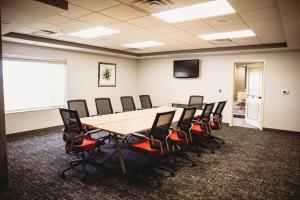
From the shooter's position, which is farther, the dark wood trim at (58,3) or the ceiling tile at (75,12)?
the ceiling tile at (75,12)

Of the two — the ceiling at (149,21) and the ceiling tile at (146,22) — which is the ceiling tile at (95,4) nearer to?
the ceiling at (149,21)

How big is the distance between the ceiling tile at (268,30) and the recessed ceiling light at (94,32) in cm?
278

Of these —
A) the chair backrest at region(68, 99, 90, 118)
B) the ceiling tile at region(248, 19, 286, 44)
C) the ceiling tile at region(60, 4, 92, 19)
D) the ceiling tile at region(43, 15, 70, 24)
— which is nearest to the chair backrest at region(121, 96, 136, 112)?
the chair backrest at region(68, 99, 90, 118)

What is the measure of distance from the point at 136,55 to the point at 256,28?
15.8 ft

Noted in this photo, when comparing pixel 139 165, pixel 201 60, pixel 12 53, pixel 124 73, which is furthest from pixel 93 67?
pixel 139 165

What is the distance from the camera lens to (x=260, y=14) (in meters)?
3.29

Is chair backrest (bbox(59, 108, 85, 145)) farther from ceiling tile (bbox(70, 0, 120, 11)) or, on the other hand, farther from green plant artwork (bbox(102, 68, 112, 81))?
green plant artwork (bbox(102, 68, 112, 81))

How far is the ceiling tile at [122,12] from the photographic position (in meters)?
3.11

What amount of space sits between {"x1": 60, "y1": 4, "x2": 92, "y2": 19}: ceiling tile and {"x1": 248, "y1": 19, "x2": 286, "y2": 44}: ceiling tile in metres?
2.87

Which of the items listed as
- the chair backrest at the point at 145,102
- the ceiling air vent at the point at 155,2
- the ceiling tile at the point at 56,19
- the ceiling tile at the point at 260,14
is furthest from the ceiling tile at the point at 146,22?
the chair backrest at the point at 145,102

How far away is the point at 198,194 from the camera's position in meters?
2.74

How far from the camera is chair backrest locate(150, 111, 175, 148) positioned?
2909 mm

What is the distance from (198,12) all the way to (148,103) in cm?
338

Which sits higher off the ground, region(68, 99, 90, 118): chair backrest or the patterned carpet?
region(68, 99, 90, 118): chair backrest
